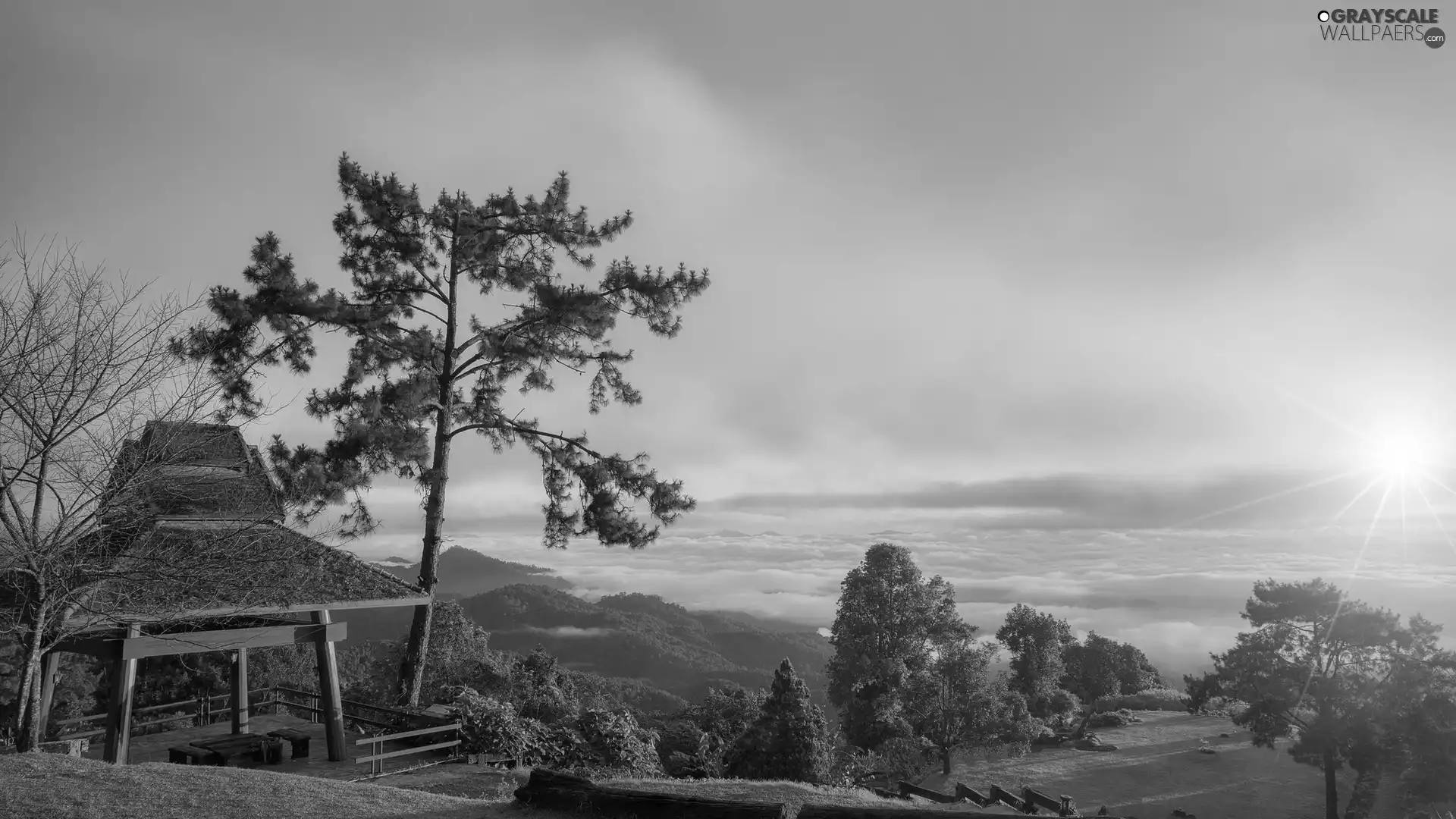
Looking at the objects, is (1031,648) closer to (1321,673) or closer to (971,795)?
(1321,673)

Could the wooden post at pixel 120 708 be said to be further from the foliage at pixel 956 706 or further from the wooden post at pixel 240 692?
the foliage at pixel 956 706

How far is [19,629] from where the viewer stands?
42.3ft

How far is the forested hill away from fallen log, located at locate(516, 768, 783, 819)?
99.9 m

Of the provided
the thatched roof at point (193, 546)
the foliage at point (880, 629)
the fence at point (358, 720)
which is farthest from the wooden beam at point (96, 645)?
the foliage at point (880, 629)

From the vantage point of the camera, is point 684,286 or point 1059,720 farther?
→ point 1059,720

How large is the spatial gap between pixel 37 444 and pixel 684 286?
49.5ft

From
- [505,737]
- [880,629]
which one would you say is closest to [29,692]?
[505,737]

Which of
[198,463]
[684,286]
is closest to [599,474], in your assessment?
[684,286]

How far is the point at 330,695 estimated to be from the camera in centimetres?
1755

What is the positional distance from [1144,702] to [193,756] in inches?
2524

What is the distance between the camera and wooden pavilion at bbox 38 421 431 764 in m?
13.7

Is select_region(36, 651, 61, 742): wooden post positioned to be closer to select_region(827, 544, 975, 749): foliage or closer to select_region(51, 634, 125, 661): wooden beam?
select_region(51, 634, 125, 661): wooden beam

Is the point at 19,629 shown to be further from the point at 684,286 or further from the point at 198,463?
the point at 684,286

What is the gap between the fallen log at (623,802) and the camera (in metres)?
10.3
